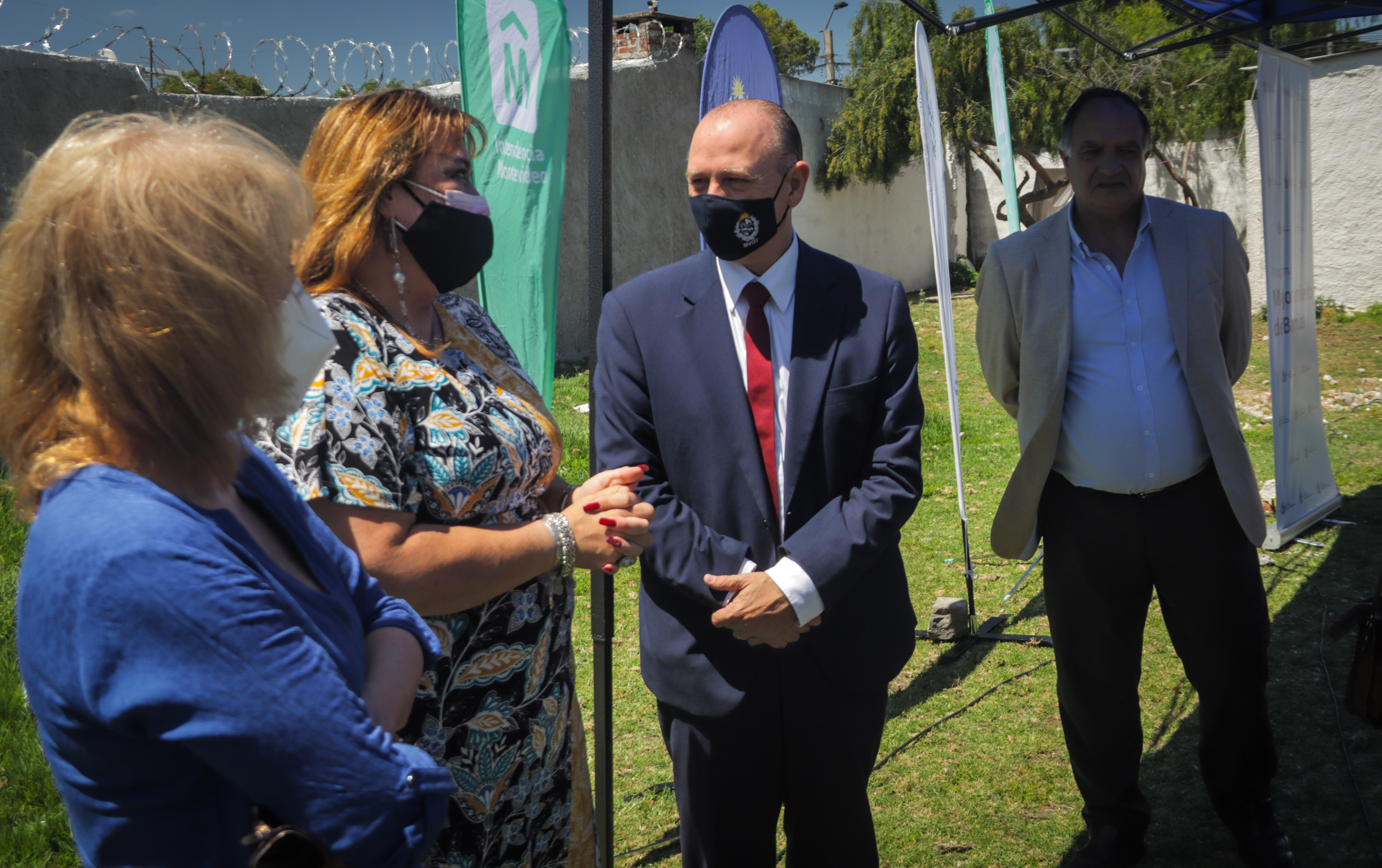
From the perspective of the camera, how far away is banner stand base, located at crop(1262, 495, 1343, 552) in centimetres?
544

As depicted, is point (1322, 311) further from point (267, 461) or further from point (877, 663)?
point (267, 461)

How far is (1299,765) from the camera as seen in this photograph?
331cm

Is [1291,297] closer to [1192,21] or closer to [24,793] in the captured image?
[1192,21]

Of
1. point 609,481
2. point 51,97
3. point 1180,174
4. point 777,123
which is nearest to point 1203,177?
point 1180,174

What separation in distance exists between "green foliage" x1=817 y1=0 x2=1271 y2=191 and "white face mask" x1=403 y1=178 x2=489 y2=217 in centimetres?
1657

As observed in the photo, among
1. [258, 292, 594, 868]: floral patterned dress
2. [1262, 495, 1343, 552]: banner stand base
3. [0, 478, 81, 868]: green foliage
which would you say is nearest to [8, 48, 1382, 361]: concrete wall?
[0, 478, 81, 868]: green foliage

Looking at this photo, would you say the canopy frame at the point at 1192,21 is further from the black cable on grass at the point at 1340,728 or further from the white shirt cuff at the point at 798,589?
the black cable on grass at the point at 1340,728

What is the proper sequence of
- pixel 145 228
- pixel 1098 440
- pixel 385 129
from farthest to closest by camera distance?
pixel 1098 440 < pixel 385 129 < pixel 145 228

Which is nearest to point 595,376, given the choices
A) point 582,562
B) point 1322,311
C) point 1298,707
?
point 582,562

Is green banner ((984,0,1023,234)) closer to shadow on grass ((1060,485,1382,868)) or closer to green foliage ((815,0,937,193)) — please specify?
shadow on grass ((1060,485,1382,868))

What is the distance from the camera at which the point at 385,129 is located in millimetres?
1747

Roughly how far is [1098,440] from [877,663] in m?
1.13

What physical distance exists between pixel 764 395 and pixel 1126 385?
1295mm

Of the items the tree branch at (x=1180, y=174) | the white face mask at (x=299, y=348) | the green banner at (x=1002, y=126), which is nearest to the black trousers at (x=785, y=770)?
the white face mask at (x=299, y=348)
